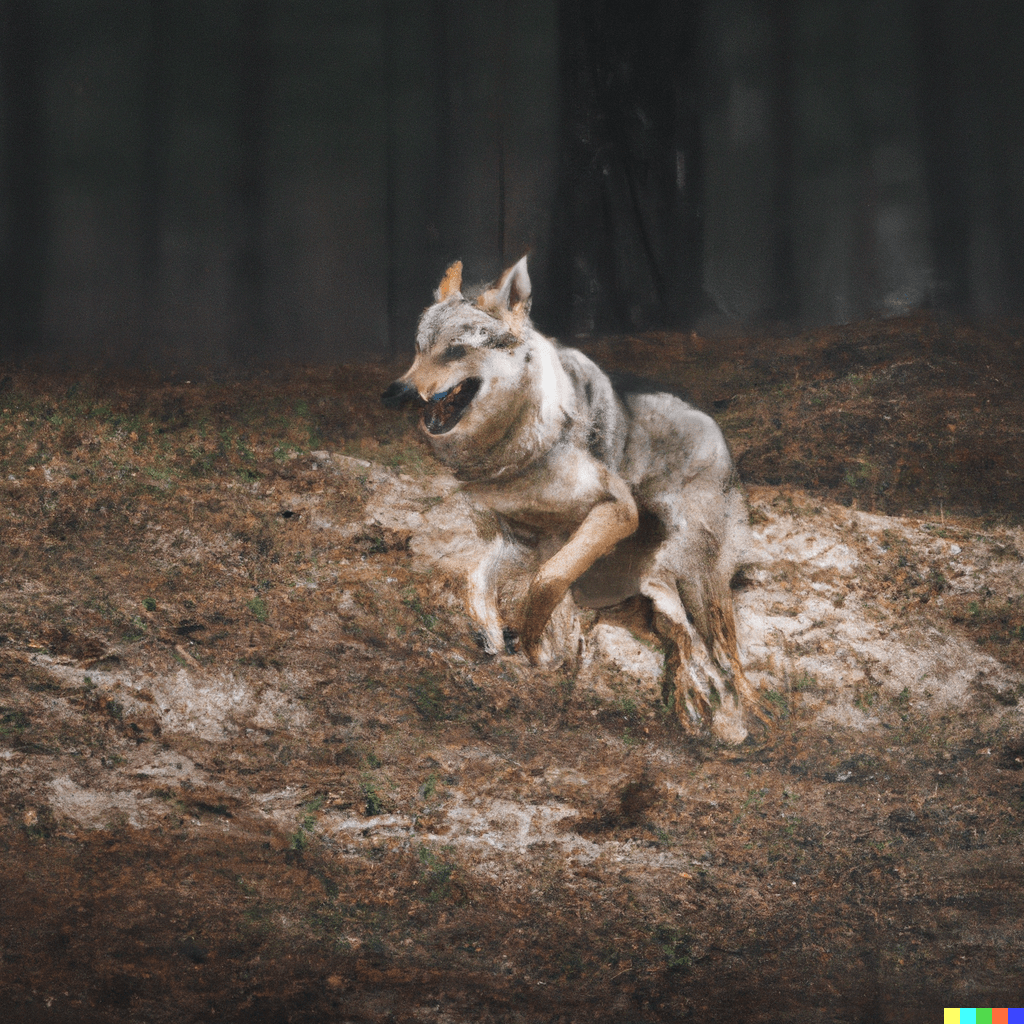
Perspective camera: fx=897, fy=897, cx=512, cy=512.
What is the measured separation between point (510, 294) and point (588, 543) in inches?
34.7

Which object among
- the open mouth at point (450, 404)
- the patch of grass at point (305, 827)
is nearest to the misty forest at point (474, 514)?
the patch of grass at point (305, 827)

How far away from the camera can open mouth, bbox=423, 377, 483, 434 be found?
2.97m

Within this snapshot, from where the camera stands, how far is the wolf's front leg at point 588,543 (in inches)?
121

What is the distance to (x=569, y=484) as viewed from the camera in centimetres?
306

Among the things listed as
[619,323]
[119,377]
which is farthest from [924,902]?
[119,377]

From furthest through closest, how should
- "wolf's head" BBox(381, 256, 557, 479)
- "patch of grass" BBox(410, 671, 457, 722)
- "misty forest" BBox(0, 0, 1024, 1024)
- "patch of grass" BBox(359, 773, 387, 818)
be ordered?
"patch of grass" BBox(359, 773, 387, 818) → "patch of grass" BBox(410, 671, 457, 722) → "misty forest" BBox(0, 0, 1024, 1024) → "wolf's head" BBox(381, 256, 557, 479)

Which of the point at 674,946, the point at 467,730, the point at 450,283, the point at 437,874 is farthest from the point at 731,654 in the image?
the point at 450,283

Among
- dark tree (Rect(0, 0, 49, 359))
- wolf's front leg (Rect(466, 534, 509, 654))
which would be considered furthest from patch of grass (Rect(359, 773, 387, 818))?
dark tree (Rect(0, 0, 49, 359))

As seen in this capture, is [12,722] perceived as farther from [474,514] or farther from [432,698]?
[474,514]

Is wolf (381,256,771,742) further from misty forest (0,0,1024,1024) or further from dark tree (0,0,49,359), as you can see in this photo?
dark tree (0,0,49,359)

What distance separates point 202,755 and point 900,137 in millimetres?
3401

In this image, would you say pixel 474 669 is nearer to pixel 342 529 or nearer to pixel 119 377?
pixel 342 529

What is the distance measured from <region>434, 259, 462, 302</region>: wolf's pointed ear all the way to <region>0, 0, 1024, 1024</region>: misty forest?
0.05 m

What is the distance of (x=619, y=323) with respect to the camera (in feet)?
10.2
